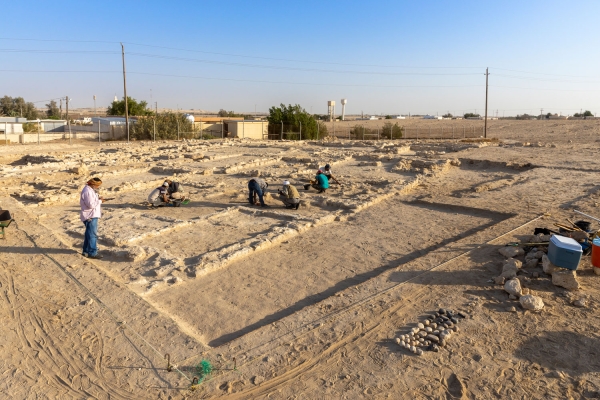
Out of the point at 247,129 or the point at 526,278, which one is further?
the point at 247,129

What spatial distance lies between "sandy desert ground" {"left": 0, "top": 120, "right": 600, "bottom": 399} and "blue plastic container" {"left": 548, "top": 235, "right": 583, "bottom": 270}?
0.33 metres

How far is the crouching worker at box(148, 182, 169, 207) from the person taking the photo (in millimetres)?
10922

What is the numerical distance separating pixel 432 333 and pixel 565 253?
2.47 m

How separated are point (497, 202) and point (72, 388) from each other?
10.0m

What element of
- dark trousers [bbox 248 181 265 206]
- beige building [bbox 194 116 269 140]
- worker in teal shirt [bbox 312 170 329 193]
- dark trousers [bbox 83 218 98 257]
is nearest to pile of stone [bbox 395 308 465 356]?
dark trousers [bbox 83 218 98 257]

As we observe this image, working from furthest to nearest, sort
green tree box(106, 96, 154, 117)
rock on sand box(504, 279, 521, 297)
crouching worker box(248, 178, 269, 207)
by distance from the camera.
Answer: green tree box(106, 96, 154, 117) < crouching worker box(248, 178, 269, 207) < rock on sand box(504, 279, 521, 297)

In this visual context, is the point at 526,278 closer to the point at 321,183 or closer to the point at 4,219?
the point at 321,183

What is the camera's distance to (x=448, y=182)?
14695 millimetres

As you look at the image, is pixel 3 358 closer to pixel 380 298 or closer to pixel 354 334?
pixel 354 334

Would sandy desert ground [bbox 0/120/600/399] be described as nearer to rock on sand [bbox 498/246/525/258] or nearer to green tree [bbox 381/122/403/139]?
rock on sand [bbox 498/246/525/258]

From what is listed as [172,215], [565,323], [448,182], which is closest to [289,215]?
[172,215]

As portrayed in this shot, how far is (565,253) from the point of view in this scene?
19.5 ft

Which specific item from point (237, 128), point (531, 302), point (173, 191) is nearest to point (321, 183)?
point (173, 191)

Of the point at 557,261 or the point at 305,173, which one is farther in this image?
the point at 305,173
